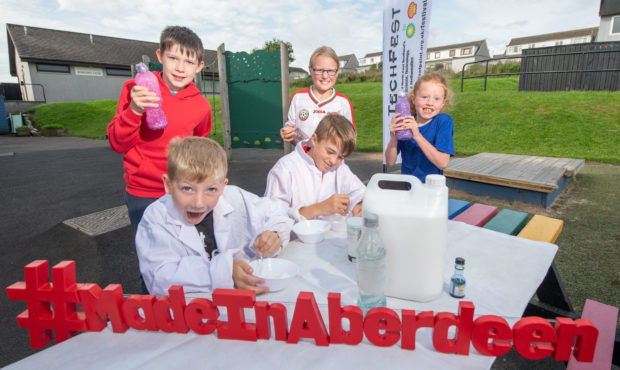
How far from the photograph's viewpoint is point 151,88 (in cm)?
154

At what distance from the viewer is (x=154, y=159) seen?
1853 mm

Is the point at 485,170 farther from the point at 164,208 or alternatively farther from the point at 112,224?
the point at 112,224

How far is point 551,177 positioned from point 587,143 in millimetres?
4320

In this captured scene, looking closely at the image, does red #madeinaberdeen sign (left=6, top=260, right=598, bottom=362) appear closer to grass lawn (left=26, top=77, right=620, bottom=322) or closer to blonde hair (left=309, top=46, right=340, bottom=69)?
grass lawn (left=26, top=77, right=620, bottom=322)

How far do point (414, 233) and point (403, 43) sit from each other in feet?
9.61

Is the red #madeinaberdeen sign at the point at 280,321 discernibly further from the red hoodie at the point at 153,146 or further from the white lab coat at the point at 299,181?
the white lab coat at the point at 299,181

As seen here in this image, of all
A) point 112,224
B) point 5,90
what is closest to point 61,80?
point 5,90

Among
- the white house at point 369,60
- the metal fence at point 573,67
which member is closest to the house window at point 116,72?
the metal fence at point 573,67

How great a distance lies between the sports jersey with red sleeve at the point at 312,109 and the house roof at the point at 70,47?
2680 cm

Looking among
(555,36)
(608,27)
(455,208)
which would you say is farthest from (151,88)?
(555,36)

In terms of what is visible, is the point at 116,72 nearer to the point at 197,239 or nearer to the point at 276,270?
the point at 197,239

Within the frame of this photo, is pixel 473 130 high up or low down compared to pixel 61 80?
down

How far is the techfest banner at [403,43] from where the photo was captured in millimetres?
3191

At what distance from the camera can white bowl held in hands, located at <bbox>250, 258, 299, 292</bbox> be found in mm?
1184
